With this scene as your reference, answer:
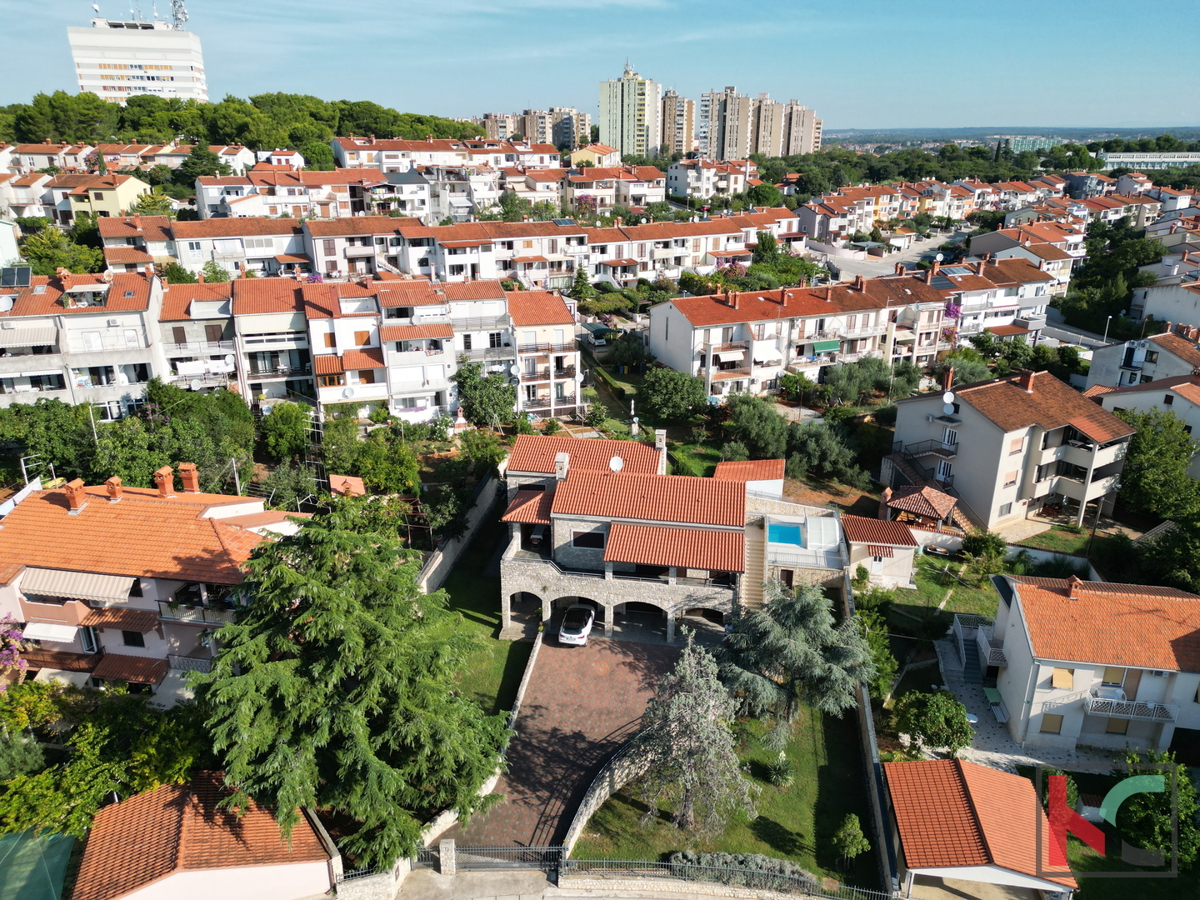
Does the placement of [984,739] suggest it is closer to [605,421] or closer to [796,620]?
[796,620]

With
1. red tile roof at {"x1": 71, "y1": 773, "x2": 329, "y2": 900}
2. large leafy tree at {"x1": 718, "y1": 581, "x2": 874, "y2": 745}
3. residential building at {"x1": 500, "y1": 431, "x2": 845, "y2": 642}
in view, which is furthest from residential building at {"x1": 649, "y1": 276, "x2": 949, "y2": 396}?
→ red tile roof at {"x1": 71, "y1": 773, "x2": 329, "y2": 900}

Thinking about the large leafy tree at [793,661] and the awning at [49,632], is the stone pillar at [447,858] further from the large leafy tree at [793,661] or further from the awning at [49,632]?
the awning at [49,632]

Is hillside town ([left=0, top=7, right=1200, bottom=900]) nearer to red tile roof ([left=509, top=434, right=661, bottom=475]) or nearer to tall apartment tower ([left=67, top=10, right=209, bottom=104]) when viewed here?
red tile roof ([left=509, top=434, right=661, bottom=475])

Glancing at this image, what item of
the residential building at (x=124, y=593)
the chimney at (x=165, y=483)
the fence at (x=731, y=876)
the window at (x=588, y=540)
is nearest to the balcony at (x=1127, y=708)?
the fence at (x=731, y=876)

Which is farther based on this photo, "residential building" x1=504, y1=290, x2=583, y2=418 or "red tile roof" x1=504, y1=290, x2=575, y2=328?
"red tile roof" x1=504, y1=290, x2=575, y2=328

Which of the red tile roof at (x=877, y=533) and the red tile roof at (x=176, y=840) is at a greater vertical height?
the red tile roof at (x=176, y=840)

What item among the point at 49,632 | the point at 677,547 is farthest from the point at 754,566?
the point at 49,632

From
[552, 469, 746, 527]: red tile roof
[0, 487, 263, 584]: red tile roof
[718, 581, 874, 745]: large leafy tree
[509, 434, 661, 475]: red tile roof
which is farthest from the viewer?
[509, 434, 661, 475]: red tile roof
